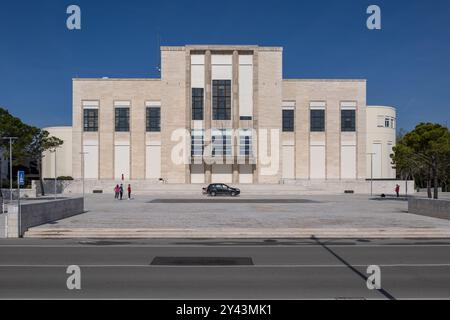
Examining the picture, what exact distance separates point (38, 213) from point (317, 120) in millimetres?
57339

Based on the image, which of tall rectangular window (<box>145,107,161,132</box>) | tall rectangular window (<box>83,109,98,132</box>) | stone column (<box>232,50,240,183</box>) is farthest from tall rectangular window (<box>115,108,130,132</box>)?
stone column (<box>232,50,240,183</box>)

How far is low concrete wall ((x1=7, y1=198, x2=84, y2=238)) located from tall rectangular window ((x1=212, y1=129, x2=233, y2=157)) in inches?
1668

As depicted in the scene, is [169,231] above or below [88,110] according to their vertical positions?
below

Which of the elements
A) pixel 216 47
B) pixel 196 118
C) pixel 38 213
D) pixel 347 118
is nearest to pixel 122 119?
pixel 196 118

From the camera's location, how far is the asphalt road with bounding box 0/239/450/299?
798 centimetres

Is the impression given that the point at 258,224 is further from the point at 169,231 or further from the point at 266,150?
the point at 266,150

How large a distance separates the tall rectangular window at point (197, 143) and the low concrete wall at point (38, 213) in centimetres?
4195

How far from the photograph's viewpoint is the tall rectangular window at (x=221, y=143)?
218ft

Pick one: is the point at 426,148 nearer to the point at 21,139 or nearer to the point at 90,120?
the point at 21,139

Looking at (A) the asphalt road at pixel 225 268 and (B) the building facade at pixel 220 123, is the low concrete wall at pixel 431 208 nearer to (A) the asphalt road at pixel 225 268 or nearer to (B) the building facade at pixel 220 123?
(A) the asphalt road at pixel 225 268

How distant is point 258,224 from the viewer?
19.1 metres

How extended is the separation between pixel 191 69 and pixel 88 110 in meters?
17.9

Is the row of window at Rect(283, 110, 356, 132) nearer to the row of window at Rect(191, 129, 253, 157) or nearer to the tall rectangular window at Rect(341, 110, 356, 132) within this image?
the tall rectangular window at Rect(341, 110, 356, 132)
